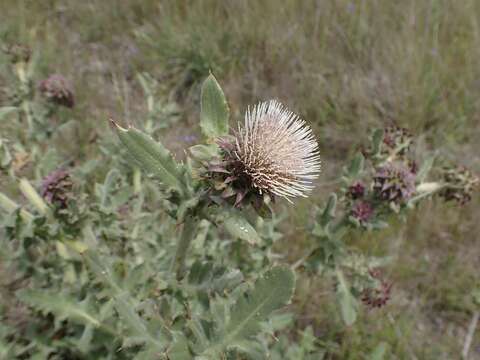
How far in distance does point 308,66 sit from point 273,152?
11.7ft

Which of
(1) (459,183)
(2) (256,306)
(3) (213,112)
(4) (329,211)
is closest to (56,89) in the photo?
(3) (213,112)

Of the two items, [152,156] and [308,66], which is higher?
[152,156]

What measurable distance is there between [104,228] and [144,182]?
0.88 meters

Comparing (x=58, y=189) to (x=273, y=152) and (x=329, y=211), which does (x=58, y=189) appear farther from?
(x=329, y=211)

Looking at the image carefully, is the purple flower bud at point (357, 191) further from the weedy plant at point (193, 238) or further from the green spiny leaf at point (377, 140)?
the green spiny leaf at point (377, 140)

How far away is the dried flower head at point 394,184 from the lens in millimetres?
2621

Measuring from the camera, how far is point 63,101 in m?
3.39

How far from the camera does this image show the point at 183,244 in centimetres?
216

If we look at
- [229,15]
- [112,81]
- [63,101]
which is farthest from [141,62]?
[63,101]

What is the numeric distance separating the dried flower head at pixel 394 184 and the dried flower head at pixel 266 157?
89 centimetres

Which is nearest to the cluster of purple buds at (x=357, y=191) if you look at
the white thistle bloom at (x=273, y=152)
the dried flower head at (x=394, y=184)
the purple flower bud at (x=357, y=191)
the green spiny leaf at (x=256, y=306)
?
the purple flower bud at (x=357, y=191)

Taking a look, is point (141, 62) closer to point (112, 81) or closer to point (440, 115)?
point (112, 81)

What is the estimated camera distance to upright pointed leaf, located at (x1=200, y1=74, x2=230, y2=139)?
1850 mm

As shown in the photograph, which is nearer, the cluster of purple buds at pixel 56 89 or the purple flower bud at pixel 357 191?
the purple flower bud at pixel 357 191
